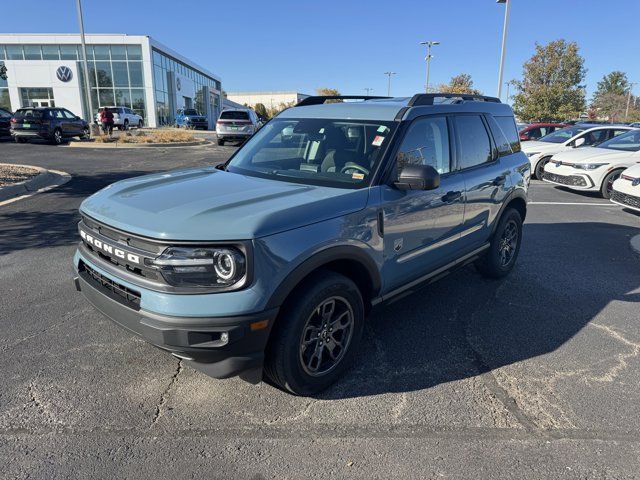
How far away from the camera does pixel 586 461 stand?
2.57 m

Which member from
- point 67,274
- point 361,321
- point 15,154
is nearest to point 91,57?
point 15,154

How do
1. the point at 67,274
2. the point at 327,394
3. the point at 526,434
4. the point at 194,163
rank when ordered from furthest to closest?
the point at 194,163 → the point at 67,274 → the point at 327,394 → the point at 526,434

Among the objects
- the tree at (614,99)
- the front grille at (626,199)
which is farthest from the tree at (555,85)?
the tree at (614,99)

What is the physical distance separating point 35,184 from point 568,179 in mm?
12356

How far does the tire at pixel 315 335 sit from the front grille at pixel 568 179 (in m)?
9.99

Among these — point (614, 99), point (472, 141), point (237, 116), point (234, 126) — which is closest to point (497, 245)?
point (472, 141)

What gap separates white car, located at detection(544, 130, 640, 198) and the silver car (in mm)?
15358

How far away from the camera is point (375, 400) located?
3078mm

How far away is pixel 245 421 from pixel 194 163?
13789 mm

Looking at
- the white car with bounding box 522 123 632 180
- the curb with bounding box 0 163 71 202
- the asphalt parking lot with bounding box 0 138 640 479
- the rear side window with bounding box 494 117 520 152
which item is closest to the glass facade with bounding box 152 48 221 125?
the curb with bounding box 0 163 71 202

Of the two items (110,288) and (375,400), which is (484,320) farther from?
(110,288)

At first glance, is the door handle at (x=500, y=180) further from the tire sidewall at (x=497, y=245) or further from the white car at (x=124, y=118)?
the white car at (x=124, y=118)

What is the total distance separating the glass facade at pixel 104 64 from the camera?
43.7 meters

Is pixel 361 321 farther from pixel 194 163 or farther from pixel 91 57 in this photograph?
pixel 91 57
